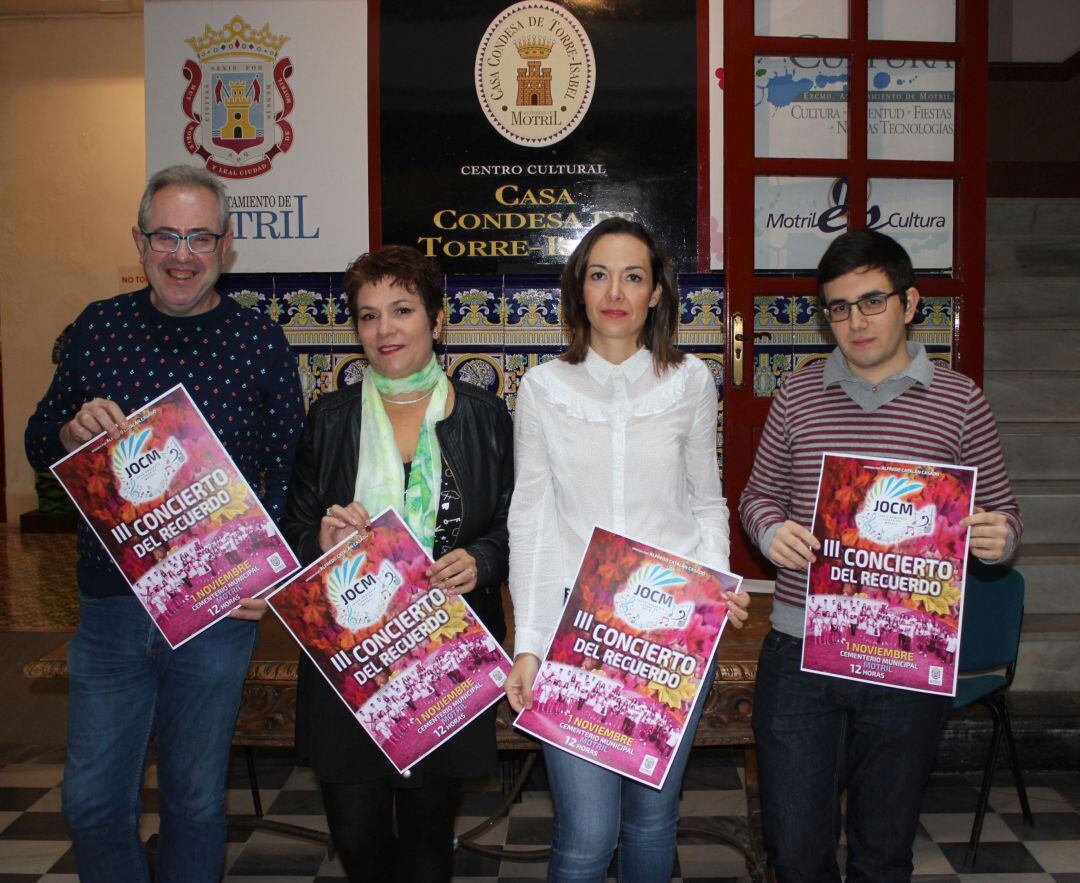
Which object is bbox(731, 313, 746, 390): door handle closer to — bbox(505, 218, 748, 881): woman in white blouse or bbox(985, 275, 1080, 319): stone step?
bbox(985, 275, 1080, 319): stone step

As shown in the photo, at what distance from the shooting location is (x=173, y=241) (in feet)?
6.22

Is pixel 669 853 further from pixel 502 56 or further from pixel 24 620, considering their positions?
pixel 24 620

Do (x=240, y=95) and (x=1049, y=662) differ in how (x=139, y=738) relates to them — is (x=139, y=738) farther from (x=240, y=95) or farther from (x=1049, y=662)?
(x=1049, y=662)

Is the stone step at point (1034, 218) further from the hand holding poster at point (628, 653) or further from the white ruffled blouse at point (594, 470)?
the hand holding poster at point (628, 653)

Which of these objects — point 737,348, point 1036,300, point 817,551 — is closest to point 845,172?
point 737,348

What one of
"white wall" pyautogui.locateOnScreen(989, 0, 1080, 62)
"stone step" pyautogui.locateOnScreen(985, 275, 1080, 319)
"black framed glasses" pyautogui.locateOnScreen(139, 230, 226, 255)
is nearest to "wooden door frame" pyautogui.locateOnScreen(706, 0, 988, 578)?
"stone step" pyautogui.locateOnScreen(985, 275, 1080, 319)

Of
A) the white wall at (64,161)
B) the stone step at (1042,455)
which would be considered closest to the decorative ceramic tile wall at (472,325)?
the stone step at (1042,455)

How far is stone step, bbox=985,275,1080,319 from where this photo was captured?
18.1ft

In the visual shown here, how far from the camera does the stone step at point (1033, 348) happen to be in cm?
518

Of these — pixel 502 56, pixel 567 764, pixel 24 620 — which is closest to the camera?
pixel 567 764

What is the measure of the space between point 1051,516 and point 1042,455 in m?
0.40

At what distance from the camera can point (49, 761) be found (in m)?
3.71

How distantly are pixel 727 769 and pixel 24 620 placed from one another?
3.32 meters

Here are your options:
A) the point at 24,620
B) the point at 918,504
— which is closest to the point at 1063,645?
the point at 918,504
